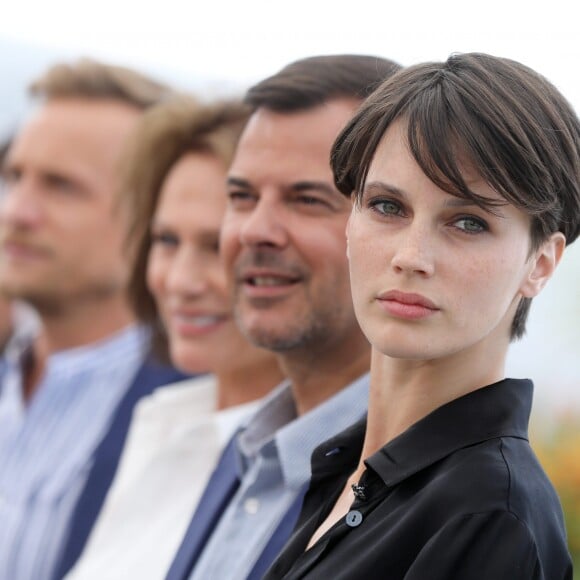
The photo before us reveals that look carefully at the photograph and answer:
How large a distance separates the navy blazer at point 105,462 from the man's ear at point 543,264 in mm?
1868

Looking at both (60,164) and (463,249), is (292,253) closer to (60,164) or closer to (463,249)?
A: (463,249)

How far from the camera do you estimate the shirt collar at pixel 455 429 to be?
3.82ft

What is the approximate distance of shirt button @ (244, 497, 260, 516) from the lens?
179cm

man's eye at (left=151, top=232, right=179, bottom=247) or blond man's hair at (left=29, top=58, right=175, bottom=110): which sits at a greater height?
blond man's hair at (left=29, top=58, right=175, bottom=110)

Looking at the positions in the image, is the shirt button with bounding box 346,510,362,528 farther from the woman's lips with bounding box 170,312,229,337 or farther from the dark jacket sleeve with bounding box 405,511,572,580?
the woman's lips with bounding box 170,312,229,337

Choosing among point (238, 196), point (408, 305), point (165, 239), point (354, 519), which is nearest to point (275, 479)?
point (238, 196)

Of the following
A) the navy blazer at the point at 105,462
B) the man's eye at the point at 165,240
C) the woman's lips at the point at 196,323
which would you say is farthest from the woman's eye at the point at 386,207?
the navy blazer at the point at 105,462

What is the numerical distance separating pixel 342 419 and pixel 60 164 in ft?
6.04

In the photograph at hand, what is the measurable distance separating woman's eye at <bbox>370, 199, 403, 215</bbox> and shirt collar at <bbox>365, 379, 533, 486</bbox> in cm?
22

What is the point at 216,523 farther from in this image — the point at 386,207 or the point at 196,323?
the point at 386,207

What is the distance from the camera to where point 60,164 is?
11.0 ft

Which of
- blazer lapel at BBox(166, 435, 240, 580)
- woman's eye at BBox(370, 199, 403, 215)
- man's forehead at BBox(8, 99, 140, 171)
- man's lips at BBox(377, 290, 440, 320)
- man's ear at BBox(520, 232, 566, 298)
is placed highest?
woman's eye at BBox(370, 199, 403, 215)

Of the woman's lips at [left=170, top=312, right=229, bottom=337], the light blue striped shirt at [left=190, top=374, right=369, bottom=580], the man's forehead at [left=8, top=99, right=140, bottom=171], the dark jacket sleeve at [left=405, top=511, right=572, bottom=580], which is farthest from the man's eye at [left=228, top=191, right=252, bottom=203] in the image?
the man's forehead at [left=8, top=99, right=140, bottom=171]

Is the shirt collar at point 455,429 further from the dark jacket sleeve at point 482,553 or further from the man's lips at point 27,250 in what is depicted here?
the man's lips at point 27,250
